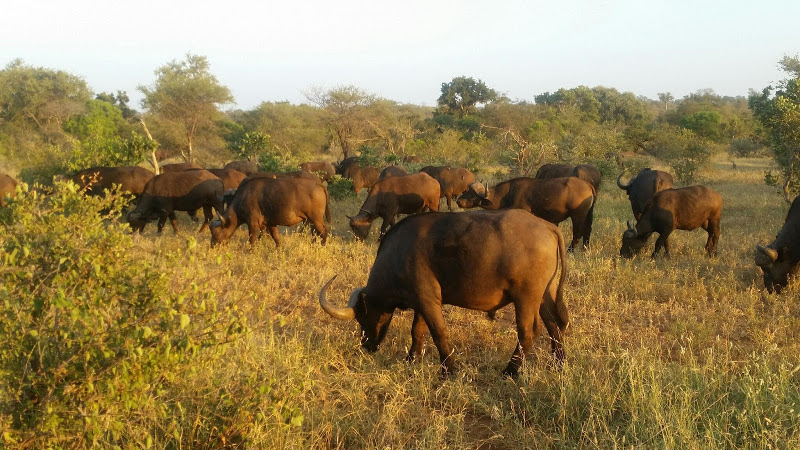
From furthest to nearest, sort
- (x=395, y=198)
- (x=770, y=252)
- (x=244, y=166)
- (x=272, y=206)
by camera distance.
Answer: (x=244, y=166)
(x=395, y=198)
(x=272, y=206)
(x=770, y=252)

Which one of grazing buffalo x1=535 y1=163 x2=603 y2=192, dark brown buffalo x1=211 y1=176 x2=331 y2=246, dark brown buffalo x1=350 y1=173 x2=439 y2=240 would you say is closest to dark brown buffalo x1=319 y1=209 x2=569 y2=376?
dark brown buffalo x1=211 y1=176 x2=331 y2=246

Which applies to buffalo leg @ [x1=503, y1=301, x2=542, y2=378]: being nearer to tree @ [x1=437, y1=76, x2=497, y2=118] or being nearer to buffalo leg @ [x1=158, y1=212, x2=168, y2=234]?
buffalo leg @ [x1=158, y1=212, x2=168, y2=234]

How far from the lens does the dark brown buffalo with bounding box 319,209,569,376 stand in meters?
4.76

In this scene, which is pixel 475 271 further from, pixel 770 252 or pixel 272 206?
pixel 272 206

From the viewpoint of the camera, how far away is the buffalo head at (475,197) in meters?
12.0

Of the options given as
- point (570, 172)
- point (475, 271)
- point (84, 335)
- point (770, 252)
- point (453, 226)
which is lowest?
point (770, 252)

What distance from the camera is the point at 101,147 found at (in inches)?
628

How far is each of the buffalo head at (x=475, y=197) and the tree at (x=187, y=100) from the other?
21622 mm

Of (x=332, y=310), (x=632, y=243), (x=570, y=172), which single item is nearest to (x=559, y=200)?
(x=632, y=243)

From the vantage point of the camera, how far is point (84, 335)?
290 centimetres

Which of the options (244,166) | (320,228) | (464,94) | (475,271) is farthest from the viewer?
(464,94)

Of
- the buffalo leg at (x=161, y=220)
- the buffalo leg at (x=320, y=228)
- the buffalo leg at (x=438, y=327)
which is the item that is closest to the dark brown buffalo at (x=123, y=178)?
the buffalo leg at (x=161, y=220)

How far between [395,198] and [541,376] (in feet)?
27.2

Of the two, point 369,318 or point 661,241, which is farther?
point 661,241
